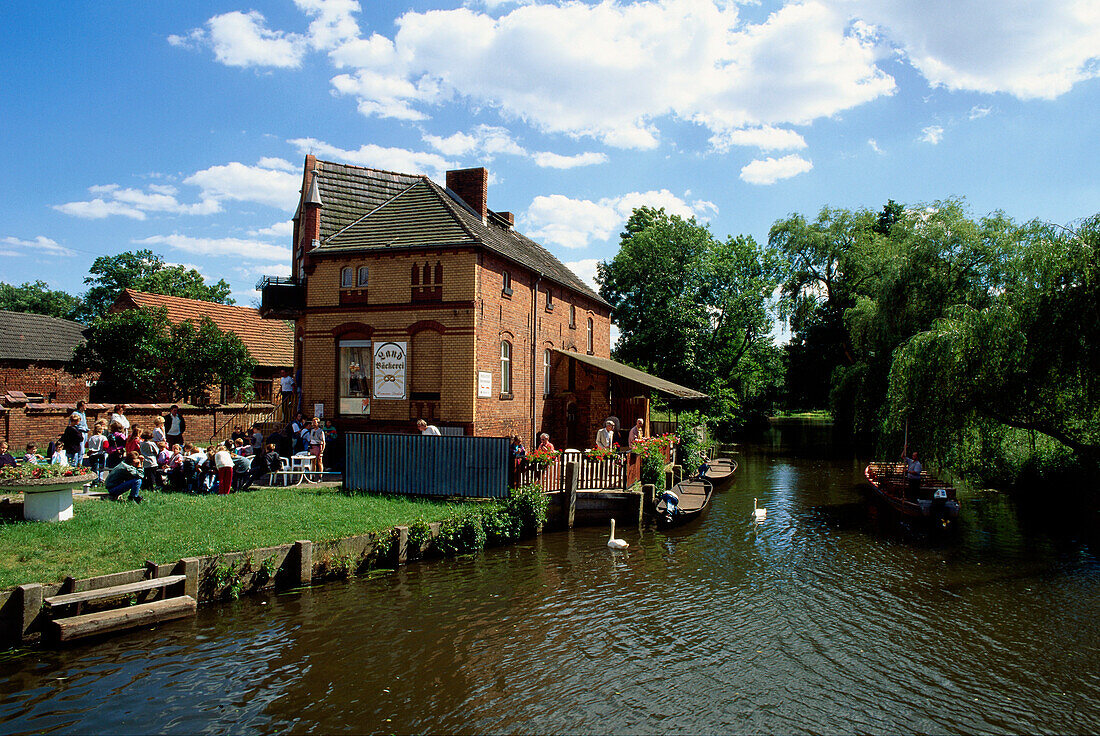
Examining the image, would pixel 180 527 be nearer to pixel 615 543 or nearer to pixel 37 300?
pixel 615 543

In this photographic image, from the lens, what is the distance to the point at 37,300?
81750 mm

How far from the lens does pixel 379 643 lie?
899 cm

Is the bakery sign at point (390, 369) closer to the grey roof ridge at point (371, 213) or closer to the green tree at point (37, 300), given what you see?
the grey roof ridge at point (371, 213)

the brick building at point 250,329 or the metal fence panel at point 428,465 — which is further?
the brick building at point 250,329

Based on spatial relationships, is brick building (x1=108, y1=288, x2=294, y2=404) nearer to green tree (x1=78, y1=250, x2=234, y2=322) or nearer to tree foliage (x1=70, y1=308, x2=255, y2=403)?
tree foliage (x1=70, y1=308, x2=255, y2=403)

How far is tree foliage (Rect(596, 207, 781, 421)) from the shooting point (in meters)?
42.8

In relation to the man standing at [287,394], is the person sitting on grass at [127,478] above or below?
below

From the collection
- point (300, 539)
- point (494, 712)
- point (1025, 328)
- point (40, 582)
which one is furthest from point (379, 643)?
point (1025, 328)

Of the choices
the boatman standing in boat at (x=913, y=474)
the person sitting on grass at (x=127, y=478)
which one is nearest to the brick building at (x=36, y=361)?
the person sitting on grass at (x=127, y=478)

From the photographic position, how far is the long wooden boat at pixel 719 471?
2539 centimetres

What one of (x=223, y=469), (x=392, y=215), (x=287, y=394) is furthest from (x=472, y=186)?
(x=223, y=469)

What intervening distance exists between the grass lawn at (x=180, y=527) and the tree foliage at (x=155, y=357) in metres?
14.4

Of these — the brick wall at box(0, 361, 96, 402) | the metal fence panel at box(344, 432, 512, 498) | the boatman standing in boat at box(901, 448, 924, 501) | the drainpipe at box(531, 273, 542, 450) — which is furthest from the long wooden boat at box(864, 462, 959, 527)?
the brick wall at box(0, 361, 96, 402)

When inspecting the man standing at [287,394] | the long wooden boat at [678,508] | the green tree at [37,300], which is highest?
the green tree at [37,300]
